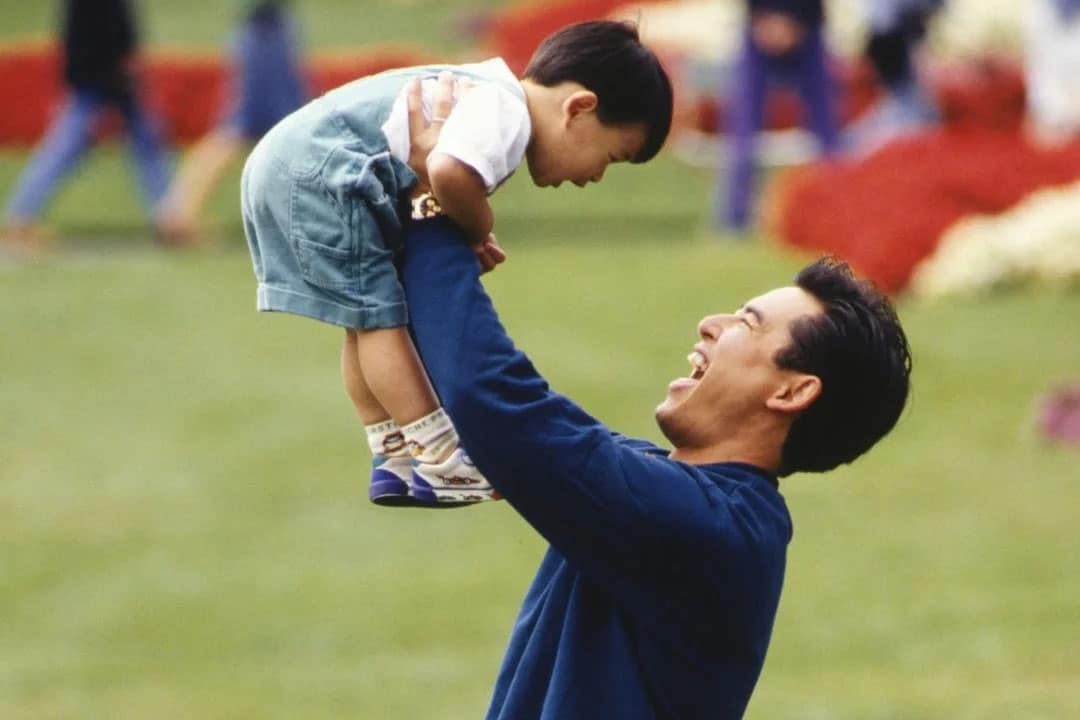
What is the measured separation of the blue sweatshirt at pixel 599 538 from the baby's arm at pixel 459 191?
0.09ft

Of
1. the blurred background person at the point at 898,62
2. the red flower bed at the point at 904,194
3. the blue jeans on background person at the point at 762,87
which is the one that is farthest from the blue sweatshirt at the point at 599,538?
the blurred background person at the point at 898,62

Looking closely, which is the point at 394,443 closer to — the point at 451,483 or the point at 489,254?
the point at 451,483

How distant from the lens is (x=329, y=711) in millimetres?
6473

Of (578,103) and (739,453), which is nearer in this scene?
(578,103)

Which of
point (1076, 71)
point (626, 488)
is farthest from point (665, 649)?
point (1076, 71)

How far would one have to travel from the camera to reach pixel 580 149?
8.61ft

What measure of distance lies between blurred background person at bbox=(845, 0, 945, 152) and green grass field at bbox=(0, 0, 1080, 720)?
1.63 metres

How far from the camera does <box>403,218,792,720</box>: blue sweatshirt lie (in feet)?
7.92

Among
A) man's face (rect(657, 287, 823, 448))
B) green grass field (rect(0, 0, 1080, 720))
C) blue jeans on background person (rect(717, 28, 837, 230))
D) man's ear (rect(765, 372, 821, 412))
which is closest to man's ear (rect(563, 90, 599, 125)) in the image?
man's face (rect(657, 287, 823, 448))

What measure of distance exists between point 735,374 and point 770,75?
915 centimetres

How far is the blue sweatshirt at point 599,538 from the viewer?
241 centimetres

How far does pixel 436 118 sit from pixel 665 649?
74 centimetres

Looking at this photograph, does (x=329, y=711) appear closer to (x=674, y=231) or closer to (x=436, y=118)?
(x=436, y=118)

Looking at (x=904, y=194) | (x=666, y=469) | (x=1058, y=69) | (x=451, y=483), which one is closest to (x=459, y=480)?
(x=451, y=483)
